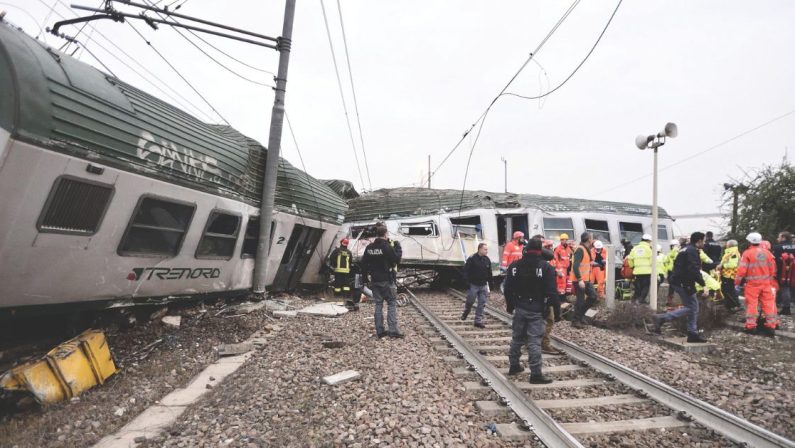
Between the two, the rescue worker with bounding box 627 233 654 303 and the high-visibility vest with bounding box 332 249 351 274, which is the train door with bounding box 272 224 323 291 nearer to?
the high-visibility vest with bounding box 332 249 351 274


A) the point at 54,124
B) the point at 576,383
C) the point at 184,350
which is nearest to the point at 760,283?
the point at 576,383

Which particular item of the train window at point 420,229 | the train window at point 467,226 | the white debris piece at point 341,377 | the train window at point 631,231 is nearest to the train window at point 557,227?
the train window at point 631,231

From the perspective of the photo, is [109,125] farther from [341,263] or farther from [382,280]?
[341,263]

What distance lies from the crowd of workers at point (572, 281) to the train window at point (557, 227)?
4456 mm

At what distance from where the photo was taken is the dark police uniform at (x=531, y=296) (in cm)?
471

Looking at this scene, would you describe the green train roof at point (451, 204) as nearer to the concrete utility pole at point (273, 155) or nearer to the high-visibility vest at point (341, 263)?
the high-visibility vest at point (341, 263)

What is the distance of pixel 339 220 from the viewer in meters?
12.1

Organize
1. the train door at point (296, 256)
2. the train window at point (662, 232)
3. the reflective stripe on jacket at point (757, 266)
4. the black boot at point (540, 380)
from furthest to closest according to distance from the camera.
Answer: the train window at point (662, 232)
the train door at point (296, 256)
the reflective stripe on jacket at point (757, 266)
the black boot at point (540, 380)

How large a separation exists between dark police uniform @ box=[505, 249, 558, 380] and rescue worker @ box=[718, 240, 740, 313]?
6734 millimetres

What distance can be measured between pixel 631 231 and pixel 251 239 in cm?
1427

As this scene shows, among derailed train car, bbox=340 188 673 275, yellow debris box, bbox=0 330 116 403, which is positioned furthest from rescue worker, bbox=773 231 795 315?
yellow debris box, bbox=0 330 116 403

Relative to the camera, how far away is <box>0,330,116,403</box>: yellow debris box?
157 inches

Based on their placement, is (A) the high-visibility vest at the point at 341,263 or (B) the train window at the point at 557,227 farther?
(B) the train window at the point at 557,227

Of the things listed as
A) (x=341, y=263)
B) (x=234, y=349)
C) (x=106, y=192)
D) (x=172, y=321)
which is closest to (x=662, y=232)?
(x=341, y=263)
